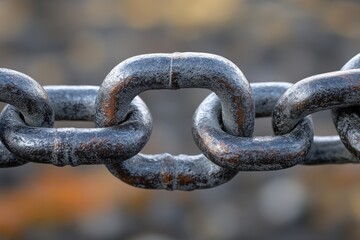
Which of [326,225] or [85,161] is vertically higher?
[85,161]

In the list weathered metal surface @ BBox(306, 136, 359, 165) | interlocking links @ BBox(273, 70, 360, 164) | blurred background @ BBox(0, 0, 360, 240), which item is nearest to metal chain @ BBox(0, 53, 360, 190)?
interlocking links @ BBox(273, 70, 360, 164)

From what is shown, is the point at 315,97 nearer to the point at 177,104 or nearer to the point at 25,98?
the point at 25,98

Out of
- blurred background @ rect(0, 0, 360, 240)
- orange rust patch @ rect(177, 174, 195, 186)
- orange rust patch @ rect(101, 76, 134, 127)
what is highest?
orange rust patch @ rect(101, 76, 134, 127)

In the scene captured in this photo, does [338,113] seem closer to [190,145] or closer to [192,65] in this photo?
[192,65]

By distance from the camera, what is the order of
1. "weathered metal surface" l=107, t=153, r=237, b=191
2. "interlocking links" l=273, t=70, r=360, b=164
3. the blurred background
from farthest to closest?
the blurred background < "weathered metal surface" l=107, t=153, r=237, b=191 < "interlocking links" l=273, t=70, r=360, b=164

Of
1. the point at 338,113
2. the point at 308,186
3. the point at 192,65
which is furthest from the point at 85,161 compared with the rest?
the point at 308,186

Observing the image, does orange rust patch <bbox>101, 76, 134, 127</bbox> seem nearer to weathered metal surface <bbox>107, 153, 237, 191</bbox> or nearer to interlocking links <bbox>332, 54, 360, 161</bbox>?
weathered metal surface <bbox>107, 153, 237, 191</bbox>

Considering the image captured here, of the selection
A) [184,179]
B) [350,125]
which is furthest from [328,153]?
[184,179]
